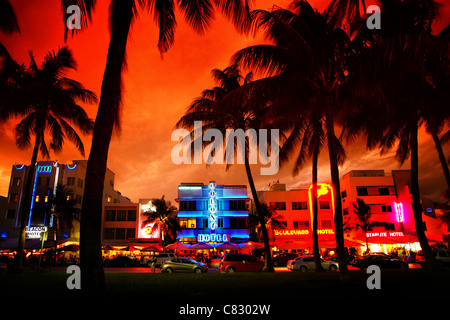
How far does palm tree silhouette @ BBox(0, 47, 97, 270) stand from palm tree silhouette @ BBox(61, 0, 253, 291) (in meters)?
10.3

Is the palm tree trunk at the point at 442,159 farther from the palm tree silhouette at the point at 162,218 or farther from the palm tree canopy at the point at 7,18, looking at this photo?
the palm tree silhouette at the point at 162,218

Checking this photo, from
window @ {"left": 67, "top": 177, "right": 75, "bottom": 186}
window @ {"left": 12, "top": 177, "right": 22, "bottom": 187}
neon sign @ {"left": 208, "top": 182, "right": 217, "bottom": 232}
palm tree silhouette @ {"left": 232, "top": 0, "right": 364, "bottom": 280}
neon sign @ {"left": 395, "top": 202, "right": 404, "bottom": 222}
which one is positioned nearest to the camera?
palm tree silhouette @ {"left": 232, "top": 0, "right": 364, "bottom": 280}

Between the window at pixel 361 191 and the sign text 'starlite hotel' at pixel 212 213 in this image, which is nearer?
the sign text 'starlite hotel' at pixel 212 213

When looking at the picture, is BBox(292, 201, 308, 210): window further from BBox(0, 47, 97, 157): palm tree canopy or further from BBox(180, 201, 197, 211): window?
BBox(0, 47, 97, 157): palm tree canopy

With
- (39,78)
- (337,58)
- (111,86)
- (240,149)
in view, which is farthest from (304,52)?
(39,78)

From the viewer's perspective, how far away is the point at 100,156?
7531mm

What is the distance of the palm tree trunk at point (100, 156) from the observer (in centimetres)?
684

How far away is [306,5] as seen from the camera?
1409 centimetres

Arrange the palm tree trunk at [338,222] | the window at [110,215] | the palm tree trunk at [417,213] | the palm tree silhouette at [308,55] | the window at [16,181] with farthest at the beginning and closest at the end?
the window at [110,215], the window at [16,181], the palm tree trunk at [417,213], the palm tree silhouette at [308,55], the palm tree trunk at [338,222]

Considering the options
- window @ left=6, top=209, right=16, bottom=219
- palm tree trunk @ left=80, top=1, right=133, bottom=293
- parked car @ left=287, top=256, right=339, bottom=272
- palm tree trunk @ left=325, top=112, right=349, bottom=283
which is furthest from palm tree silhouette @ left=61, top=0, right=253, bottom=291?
window @ left=6, top=209, right=16, bottom=219

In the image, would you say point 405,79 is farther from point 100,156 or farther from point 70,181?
point 70,181

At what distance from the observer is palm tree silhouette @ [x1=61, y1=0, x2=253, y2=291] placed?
692 cm

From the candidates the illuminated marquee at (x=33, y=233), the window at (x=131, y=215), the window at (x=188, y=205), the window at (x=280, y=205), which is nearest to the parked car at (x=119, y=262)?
the window at (x=188, y=205)

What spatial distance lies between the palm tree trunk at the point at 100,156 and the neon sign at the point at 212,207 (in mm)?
38278
